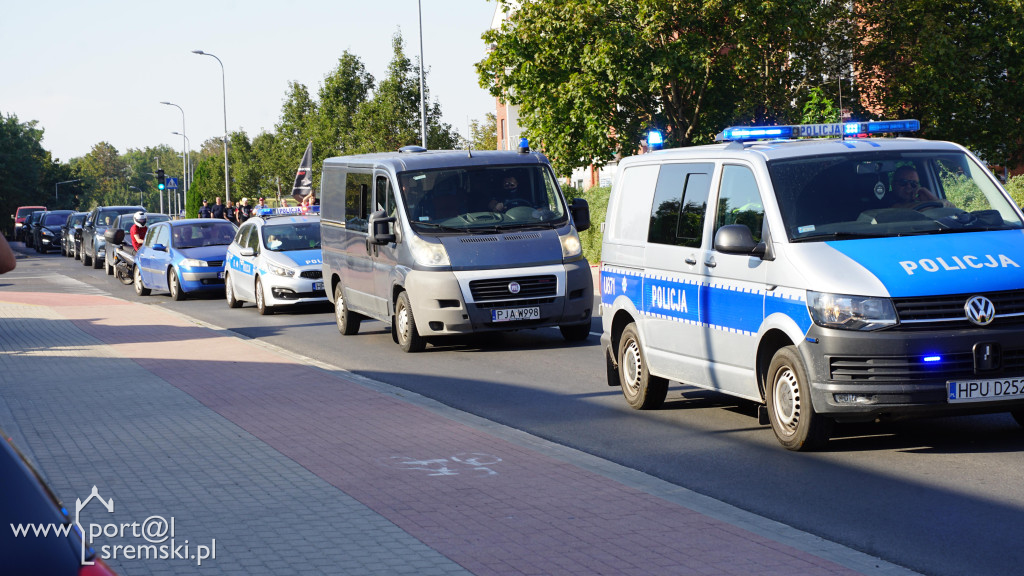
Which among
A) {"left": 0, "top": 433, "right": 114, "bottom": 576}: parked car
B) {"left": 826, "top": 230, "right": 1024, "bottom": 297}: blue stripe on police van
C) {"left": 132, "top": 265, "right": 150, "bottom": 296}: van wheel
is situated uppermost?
{"left": 826, "top": 230, "right": 1024, "bottom": 297}: blue stripe on police van

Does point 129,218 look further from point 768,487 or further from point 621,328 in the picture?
point 768,487

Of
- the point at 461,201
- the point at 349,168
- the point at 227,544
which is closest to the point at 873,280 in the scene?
the point at 227,544

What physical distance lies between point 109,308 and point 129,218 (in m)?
17.3

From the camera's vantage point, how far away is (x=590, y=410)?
33.6 feet

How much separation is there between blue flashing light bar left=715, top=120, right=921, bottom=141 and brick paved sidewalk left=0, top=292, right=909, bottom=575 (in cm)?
281

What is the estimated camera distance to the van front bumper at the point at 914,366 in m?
7.32

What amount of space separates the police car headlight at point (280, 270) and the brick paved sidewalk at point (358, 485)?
805 centimetres

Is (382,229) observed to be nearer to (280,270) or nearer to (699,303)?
(280,270)

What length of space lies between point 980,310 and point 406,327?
27.9ft

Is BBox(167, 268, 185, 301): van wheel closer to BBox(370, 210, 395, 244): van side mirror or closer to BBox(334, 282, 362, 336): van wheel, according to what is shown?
BBox(334, 282, 362, 336): van wheel

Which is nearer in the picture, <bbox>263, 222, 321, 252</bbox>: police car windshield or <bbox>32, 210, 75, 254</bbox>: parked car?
<bbox>263, 222, 321, 252</bbox>: police car windshield

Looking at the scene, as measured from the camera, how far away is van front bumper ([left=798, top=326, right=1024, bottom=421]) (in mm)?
7320

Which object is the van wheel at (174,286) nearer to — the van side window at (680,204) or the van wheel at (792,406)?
the van side window at (680,204)
